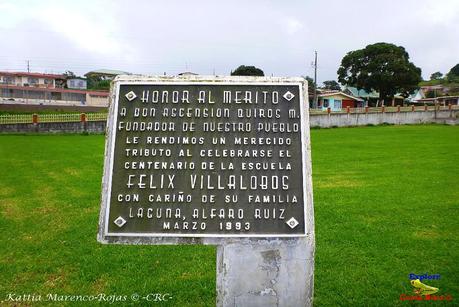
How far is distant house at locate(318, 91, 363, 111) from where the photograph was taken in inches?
2042

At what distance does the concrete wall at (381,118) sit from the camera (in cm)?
3494

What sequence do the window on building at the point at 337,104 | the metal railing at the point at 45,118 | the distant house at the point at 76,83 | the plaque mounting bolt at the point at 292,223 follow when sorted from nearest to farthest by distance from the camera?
the plaque mounting bolt at the point at 292,223 → the metal railing at the point at 45,118 → the window on building at the point at 337,104 → the distant house at the point at 76,83

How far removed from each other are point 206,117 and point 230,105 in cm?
28

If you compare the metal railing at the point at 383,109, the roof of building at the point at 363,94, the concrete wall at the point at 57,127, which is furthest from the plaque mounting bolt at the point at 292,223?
the roof of building at the point at 363,94

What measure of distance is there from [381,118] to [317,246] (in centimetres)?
3373

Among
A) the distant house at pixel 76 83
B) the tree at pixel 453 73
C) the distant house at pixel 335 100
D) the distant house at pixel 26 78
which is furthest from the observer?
the tree at pixel 453 73

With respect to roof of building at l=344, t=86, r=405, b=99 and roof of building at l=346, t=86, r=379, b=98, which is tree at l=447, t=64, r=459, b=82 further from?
roof of building at l=344, t=86, r=405, b=99

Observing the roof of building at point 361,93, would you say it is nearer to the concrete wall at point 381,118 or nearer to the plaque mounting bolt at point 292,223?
the concrete wall at point 381,118

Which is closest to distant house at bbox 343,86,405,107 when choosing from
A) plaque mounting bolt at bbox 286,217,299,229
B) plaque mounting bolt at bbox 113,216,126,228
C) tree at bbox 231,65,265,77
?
tree at bbox 231,65,265,77

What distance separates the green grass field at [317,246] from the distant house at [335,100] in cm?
4183

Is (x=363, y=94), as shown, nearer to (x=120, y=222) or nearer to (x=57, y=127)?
(x=57, y=127)

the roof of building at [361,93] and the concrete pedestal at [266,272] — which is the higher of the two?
the roof of building at [361,93]

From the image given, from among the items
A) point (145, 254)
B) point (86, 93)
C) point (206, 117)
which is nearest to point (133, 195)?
point (206, 117)

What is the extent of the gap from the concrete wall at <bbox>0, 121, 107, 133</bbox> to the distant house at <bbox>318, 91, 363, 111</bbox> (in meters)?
31.9
